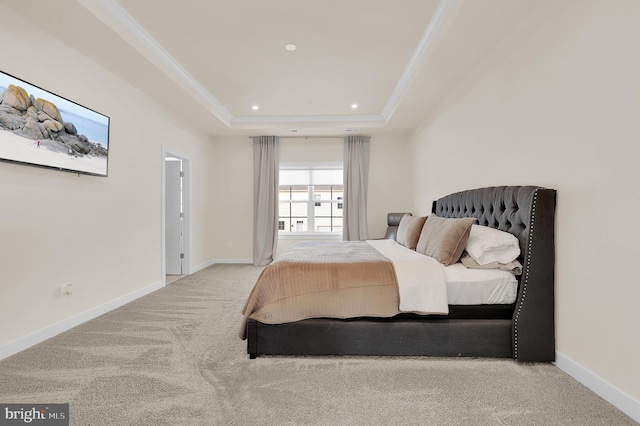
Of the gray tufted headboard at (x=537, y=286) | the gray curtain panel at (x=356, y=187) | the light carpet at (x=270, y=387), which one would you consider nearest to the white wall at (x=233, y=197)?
the gray curtain panel at (x=356, y=187)

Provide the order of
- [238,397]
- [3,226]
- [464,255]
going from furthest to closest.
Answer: [464,255] → [3,226] → [238,397]

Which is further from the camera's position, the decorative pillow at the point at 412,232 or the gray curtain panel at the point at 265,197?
the gray curtain panel at the point at 265,197

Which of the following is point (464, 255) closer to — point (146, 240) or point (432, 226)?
point (432, 226)

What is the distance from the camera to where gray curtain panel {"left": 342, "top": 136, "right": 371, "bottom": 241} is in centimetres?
566

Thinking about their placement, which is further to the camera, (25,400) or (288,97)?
(288,97)

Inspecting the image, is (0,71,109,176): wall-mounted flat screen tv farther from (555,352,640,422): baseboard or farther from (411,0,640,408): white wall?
(555,352,640,422): baseboard

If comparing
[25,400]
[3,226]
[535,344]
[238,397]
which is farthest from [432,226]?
[3,226]

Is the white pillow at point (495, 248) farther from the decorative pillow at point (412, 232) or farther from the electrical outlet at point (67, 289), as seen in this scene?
the electrical outlet at point (67, 289)

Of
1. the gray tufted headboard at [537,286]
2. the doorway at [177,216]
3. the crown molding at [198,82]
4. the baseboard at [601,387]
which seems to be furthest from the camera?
the doorway at [177,216]

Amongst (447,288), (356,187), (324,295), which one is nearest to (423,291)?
(447,288)

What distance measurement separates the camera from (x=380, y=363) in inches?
78.5

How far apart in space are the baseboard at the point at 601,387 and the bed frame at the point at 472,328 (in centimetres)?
9

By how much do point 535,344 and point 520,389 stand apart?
40 centimetres

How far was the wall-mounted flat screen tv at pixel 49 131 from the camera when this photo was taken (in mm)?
2098
